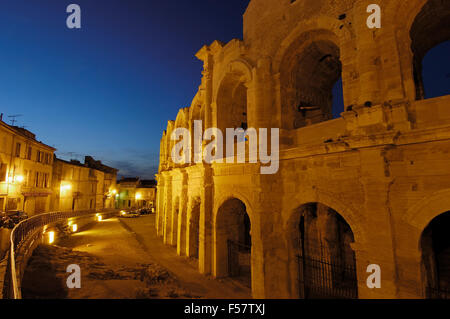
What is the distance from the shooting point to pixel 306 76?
898 centimetres

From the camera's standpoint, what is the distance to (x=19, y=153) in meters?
18.8

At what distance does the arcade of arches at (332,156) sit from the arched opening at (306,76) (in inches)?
1.9

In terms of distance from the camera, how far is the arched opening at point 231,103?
37.0ft

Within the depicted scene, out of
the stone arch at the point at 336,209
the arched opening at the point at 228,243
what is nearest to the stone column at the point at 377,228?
the stone arch at the point at 336,209

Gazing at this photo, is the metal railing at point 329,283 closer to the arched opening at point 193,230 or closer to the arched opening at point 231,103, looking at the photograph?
the arched opening at point 193,230

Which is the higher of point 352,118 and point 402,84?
point 402,84

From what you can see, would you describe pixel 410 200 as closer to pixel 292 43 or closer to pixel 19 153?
pixel 292 43

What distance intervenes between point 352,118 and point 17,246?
504 inches

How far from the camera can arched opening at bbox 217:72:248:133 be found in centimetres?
1127

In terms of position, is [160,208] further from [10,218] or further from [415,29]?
[415,29]

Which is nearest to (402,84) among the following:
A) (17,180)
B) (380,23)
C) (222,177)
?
(380,23)

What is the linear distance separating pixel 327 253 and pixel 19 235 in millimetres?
13590

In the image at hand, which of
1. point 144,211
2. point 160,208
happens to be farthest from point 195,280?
point 144,211
